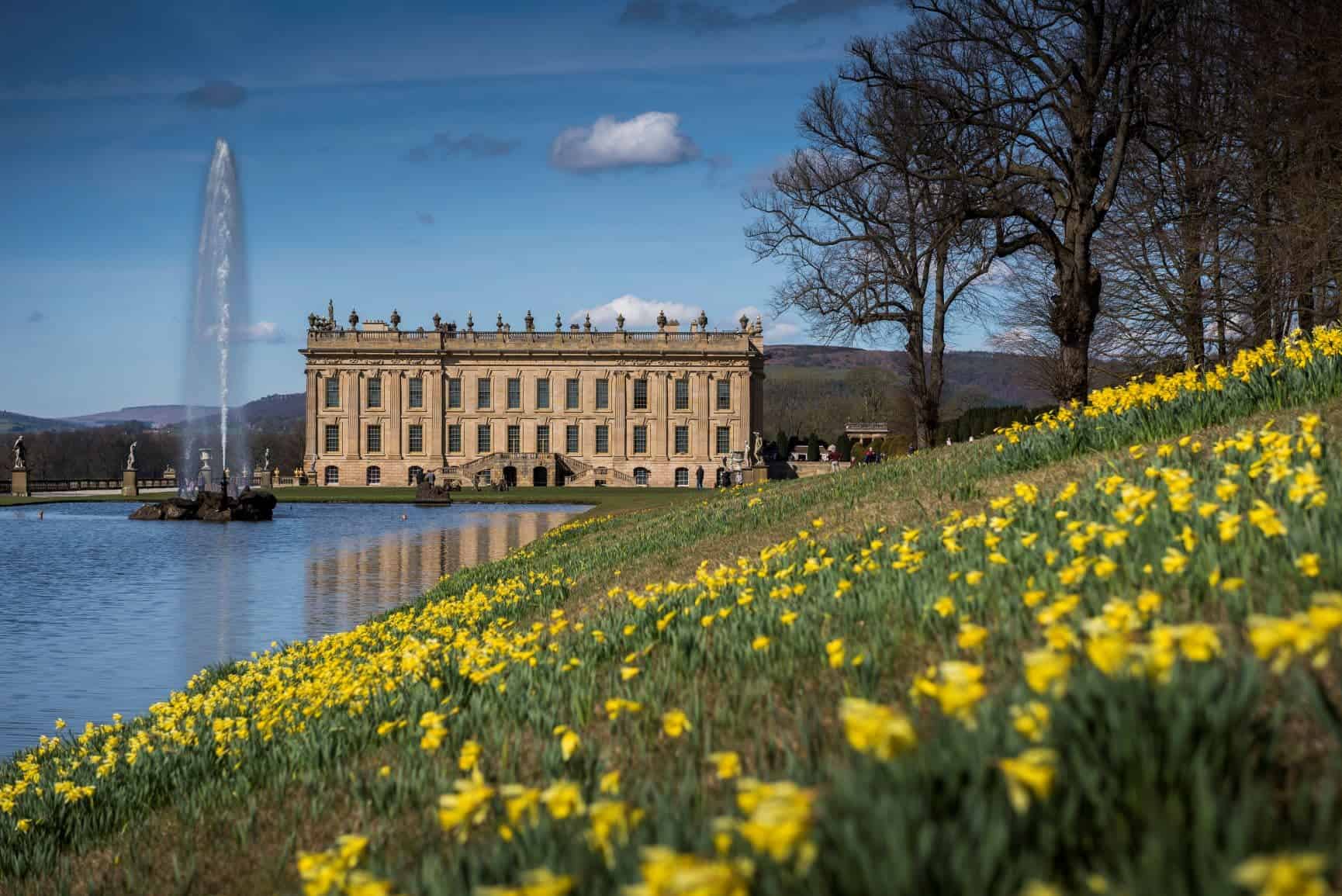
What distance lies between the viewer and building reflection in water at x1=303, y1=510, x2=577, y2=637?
1609 centimetres

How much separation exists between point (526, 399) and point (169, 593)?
69.4 meters

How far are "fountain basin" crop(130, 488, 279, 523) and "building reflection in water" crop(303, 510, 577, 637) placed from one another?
1018 centimetres

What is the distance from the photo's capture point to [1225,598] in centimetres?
349

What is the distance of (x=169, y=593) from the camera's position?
1884 cm

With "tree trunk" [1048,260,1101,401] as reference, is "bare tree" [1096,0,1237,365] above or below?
above

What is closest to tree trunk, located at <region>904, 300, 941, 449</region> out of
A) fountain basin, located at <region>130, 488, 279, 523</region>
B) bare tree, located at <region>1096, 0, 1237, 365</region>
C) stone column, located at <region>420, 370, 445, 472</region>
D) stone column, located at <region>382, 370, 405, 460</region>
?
bare tree, located at <region>1096, 0, 1237, 365</region>

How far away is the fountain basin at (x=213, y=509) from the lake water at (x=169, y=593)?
4043 millimetres

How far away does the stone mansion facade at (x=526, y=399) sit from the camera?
86.7 m

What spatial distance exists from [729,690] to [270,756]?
256 cm

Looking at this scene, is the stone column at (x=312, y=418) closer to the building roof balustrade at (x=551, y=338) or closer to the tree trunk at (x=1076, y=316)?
the building roof balustrade at (x=551, y=338)

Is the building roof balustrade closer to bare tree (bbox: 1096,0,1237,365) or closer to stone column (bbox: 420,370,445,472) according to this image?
stone column (bbox: 420,370,445,472)

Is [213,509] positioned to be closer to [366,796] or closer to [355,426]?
[366,796]

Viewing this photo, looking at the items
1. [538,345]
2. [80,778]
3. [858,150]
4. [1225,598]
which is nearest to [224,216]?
[538,345]

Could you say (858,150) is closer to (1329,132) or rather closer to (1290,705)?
(1329,132)
